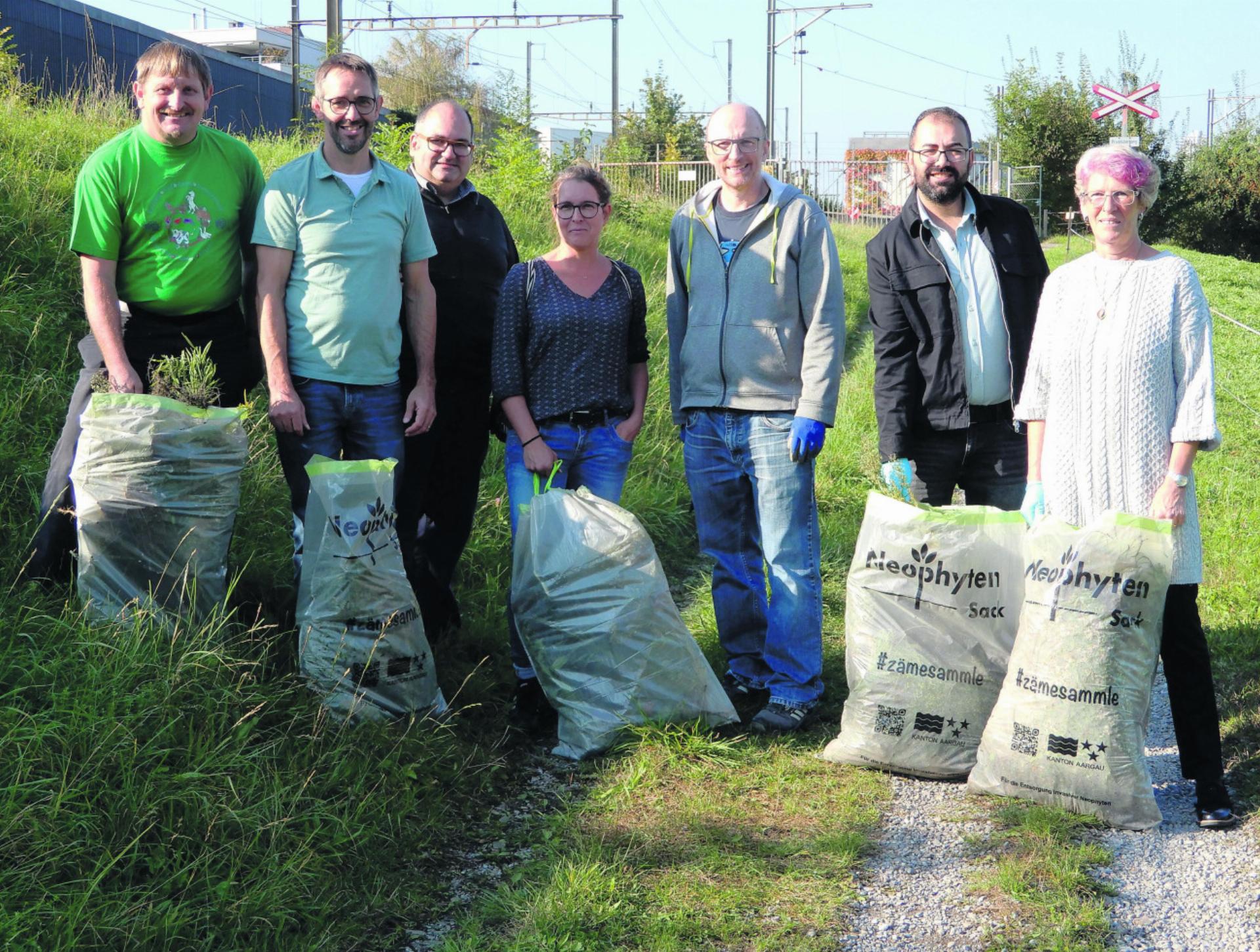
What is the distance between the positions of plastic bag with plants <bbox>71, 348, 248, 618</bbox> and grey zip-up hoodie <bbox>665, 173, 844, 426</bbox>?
1.56 meters

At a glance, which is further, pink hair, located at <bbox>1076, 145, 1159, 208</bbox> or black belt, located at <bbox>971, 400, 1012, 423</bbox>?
black belt, located at <bbox>971, 400, 1012, 423</bbox>

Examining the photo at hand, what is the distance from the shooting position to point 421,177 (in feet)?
13.8

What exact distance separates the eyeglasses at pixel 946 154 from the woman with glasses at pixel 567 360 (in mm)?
1025

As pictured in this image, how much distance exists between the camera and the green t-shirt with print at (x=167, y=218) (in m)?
3.33

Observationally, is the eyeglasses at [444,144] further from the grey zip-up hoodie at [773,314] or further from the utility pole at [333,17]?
the utility pole at [333,17]

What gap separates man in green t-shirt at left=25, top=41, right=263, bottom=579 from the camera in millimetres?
3322

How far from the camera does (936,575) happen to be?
11.4 feet

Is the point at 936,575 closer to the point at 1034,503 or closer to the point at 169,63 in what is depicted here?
the point at 1034,503

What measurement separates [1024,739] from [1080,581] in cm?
47

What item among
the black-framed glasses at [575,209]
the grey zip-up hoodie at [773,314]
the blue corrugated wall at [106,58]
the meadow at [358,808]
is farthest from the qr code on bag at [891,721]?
the blue corrugated wall at [106,58]

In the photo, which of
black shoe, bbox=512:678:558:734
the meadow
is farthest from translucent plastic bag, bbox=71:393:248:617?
black shoe, bbox=512:678:558:734

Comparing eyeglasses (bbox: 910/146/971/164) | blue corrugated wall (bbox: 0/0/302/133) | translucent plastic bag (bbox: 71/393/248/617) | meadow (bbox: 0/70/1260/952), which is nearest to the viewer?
meadow (bbox: 0/70/1260/952)

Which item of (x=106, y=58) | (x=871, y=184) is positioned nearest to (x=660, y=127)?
(x=871, y=184)

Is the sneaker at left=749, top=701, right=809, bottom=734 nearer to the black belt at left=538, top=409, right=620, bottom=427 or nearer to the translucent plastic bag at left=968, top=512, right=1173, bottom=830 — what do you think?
the translucent plastic bag at left=968, top=512, right=1173, bottom=830
